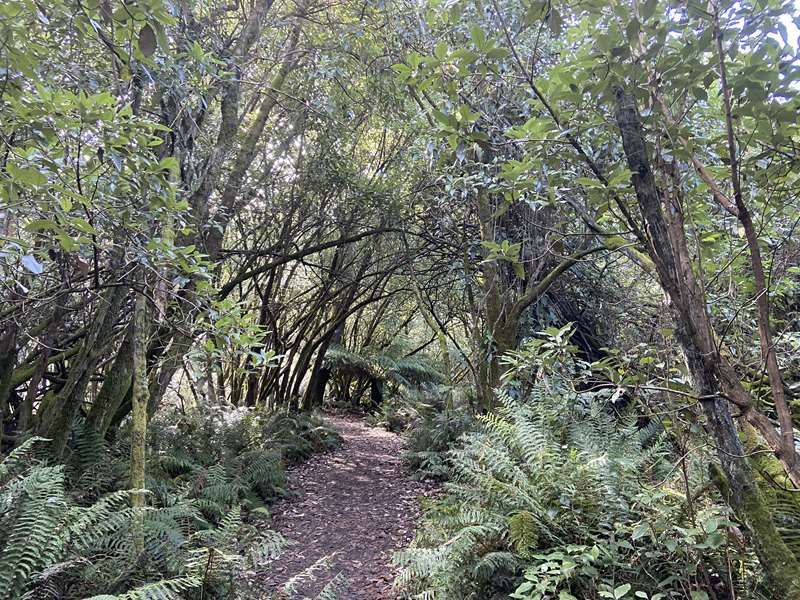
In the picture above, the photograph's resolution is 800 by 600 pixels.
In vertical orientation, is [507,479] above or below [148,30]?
below

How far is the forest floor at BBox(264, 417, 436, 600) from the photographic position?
13.8 ft

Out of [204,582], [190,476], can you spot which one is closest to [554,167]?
[204,582]

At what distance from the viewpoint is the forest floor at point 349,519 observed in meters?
4.21

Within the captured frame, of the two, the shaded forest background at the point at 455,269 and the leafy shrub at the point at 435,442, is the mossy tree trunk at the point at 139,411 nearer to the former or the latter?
the shaded forest background at the point at 455,269

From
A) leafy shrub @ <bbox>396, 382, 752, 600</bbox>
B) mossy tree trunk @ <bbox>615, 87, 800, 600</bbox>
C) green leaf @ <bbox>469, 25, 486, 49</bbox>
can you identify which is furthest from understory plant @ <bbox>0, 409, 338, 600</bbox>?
green leaf @ <bbox>469, 25, 486, 49</bbox>

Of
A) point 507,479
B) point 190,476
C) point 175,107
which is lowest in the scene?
point 190,476

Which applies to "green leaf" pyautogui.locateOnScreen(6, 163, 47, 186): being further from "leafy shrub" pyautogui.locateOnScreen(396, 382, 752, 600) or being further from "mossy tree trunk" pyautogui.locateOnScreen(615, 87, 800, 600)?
"leafy shrub" pyautogui.locateOnScreen(396, 382, 752, 600)

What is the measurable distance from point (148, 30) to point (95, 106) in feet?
2.71

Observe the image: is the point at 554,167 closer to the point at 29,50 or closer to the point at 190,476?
the point at 29,50

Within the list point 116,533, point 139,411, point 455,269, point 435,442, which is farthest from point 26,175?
point 435,442

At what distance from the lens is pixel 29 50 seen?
2152mm

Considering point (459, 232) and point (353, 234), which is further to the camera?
point (353, 234)

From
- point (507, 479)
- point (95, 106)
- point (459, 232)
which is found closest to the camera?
point (95, 106)

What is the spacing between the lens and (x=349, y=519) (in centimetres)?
572
